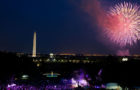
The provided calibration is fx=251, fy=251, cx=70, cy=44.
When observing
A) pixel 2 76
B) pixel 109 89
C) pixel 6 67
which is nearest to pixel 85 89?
pixel 109 89

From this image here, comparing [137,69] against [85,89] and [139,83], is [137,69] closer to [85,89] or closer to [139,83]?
[139,83]

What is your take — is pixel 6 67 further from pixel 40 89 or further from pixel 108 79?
pixel 40 89

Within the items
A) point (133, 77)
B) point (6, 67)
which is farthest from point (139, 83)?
point (6, 67)

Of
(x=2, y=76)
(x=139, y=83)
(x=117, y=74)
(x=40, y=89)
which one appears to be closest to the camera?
(x=40, y=89)

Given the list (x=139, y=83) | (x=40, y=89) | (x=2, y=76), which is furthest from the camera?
(x=2, y=76)

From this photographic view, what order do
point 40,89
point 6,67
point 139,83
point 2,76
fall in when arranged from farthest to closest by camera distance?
1. point 6,67
2. point 2,76
3. point 139,83
4. point 40,89

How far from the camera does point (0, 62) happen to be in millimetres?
43250

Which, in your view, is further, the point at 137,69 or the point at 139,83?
the point at 137,69

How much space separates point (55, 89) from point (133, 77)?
16574 mm

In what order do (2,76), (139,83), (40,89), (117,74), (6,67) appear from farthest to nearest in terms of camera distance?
(6,67) < (117,74) < (2,76) < (139,83) < (40,89)

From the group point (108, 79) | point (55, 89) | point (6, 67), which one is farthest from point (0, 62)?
A: point (55, 89)

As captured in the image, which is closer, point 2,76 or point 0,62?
point 2,76

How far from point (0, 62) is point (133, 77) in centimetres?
2230

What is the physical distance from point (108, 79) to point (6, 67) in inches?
686
